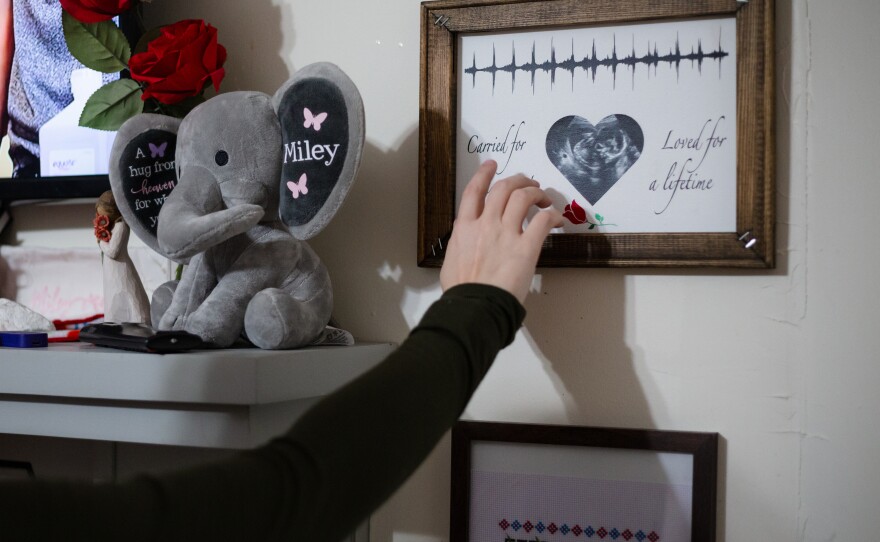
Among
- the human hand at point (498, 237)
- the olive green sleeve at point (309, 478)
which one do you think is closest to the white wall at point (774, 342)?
the human hand at point (498, 237)

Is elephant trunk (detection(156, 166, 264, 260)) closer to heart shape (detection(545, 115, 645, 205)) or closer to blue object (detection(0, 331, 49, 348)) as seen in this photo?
blue object (detection(0, 331, 49, 348))

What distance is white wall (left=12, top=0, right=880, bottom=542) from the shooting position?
0.75 meters

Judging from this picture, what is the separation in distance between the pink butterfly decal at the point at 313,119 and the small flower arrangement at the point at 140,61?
0.16m

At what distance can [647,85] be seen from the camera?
80cm

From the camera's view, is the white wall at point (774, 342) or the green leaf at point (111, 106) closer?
the white wall at point (774, 342)

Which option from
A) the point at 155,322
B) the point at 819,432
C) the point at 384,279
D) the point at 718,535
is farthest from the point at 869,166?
the point at 155,322

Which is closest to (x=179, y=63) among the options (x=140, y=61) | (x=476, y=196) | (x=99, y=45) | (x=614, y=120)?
(x=140, y=61)

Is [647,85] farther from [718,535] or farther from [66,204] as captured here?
[66,204]

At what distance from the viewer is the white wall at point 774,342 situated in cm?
75

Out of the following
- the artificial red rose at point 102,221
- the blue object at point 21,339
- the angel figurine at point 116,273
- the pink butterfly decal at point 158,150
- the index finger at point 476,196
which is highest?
the pink butterfly decal at point 158,150

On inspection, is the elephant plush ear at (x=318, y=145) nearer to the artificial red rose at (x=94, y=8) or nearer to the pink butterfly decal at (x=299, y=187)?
the pink butterfly decal at (x=299, y=187)

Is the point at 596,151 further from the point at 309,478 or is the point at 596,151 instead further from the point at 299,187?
the point at 309,478

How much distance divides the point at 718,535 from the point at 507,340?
1.42ft

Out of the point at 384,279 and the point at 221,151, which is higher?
the point at 221,151
